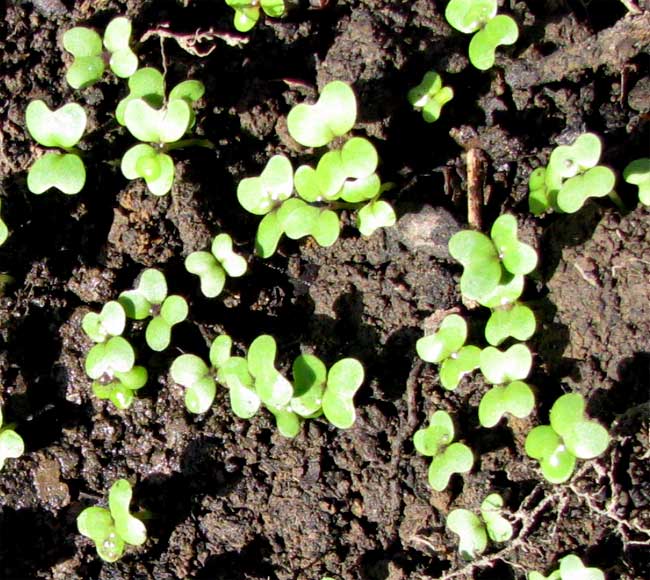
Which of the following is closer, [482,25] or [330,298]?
[482,25]

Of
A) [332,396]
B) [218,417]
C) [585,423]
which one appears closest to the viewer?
[585,423]

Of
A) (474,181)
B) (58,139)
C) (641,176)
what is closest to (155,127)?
(58,139)

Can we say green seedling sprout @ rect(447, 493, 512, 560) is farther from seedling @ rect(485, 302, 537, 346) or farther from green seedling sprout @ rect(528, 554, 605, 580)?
seedling @ rect(485, 302, 537, 346)

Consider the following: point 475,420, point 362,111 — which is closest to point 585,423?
point 475,420

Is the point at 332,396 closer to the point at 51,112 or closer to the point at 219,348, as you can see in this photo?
the point at 219,348

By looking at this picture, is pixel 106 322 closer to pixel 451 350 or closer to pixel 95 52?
pixel 95 52

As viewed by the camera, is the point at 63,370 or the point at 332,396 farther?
the point at 63,370

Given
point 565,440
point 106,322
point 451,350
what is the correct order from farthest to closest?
point 106,322, point 451,350, point 565,440

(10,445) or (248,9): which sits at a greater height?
(248,9)
